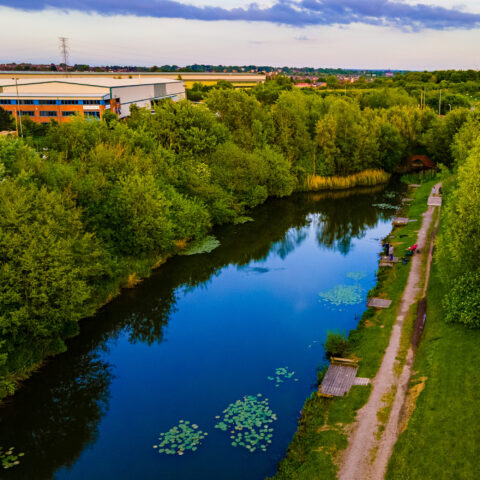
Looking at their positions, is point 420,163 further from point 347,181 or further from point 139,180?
point 139,180

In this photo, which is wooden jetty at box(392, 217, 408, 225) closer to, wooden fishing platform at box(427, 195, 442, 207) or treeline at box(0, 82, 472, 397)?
wooden fishing platform at box(427, 195, 442, 207)

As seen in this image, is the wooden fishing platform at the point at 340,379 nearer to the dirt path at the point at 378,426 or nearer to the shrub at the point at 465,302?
the dirt path at the point at 378,426

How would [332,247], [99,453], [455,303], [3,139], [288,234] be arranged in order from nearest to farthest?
[99,453] < [455,303] < [3,139] < [332,247] < [288,234]

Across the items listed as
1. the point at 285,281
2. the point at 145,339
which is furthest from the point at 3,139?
the point at 285,281

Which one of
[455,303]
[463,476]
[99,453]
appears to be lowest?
[99,453]

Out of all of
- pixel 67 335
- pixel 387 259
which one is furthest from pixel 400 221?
pixel 67 335

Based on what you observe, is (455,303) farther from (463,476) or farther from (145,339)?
Answer: (145,339)
